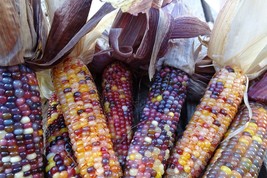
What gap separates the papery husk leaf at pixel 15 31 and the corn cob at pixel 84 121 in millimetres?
169

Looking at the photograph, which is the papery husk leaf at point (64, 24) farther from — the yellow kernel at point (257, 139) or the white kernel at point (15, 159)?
the yellow kernel at point (257, 139)

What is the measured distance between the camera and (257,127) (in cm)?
137

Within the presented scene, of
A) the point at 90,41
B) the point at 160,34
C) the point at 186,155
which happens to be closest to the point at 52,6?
the point at 90,41

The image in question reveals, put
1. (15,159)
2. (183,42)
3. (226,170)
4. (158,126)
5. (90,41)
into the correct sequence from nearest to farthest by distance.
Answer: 1. (15,159)
2. (226,170)
3. (158,126)
4. (90,41)
5. (183,42)

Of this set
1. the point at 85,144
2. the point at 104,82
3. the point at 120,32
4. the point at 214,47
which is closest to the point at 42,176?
the point at 85,144

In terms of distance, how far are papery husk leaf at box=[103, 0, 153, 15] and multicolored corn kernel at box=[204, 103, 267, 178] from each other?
55 centimetres

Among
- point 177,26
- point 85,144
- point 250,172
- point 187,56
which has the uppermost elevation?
point 177,26

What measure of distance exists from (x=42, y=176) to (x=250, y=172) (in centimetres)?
69

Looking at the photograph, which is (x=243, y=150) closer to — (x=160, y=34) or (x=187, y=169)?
(x=187, y=169)

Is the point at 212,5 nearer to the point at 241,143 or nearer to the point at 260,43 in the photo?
the point at 260,43

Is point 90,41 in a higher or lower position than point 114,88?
higher

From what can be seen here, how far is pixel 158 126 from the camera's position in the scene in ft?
4.30

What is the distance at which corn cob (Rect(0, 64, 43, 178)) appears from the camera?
3.52 ft

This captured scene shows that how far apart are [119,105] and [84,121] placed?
0.21 metres
